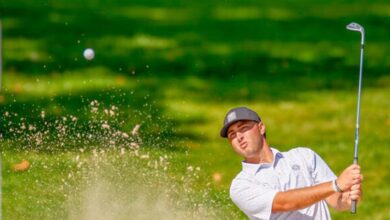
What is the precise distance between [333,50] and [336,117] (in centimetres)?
295

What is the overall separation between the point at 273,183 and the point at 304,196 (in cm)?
38

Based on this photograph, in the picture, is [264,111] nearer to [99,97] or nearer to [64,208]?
[99,97]

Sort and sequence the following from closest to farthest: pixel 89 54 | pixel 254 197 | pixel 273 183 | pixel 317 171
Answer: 1. pixel 254 197
2. pixel 273 183
3. pixel 317 171
4. pixel 89 54

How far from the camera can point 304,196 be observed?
230 inches

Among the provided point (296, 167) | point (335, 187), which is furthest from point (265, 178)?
point (335, 187)

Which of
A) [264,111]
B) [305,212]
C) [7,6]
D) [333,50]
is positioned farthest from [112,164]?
[7,6]

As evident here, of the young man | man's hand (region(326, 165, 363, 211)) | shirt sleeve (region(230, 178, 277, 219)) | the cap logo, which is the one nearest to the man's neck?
the young man

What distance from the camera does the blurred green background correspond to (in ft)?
32.1

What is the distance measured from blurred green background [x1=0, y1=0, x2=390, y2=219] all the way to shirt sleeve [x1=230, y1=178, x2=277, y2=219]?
231cm

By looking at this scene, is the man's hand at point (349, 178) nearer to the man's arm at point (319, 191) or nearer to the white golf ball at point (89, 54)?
the man's arm at point (319, 191)

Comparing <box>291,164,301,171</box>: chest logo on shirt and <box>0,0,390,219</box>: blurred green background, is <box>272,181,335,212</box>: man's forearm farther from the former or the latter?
<box>0,0,390,219</box>: blurred green background

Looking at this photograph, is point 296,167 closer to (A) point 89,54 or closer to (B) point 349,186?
(B) point 349,186

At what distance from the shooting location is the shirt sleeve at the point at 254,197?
19.8ft

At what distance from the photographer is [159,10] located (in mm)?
16625
